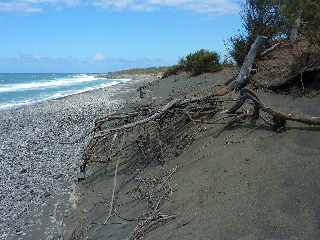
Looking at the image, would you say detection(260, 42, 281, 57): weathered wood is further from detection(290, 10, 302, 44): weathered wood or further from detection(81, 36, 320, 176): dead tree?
detection(81, 36, 320, 176): dead tree

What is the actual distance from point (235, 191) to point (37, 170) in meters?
5.56

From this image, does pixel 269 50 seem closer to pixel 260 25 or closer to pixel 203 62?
pixel 260 25

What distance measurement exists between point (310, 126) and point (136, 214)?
284cm

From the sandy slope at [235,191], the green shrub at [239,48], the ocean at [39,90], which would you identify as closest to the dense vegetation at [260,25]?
the green shrub at [239,48]

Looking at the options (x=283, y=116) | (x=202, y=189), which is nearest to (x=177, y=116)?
(x=283, y=116)

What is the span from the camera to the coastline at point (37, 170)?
25.8 ft

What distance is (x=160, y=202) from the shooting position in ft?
22.2

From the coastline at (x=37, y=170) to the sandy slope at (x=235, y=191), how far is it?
1.87 ft

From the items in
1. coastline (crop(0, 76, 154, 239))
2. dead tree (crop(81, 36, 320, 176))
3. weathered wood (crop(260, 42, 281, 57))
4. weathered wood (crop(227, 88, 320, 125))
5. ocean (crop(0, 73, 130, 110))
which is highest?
weathered wood (crop(260, 42, 281, 57))

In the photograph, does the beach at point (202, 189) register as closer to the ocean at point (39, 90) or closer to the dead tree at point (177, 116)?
the dead tree at point (177, 116)

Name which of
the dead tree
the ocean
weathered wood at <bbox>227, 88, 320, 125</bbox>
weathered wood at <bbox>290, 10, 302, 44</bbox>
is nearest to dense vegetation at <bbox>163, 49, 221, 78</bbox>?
weathered wood at <bbox>290, 10, 302, 44</bbox>

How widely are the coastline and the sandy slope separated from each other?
→ 57 cm

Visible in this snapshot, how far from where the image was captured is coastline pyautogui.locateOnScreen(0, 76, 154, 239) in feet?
25.8

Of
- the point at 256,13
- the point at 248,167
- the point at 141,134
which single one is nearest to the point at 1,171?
the point at 141,134
